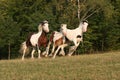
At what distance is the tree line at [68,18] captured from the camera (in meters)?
45.3

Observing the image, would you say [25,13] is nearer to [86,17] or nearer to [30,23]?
[30,23]

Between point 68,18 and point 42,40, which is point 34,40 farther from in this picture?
point 68,18

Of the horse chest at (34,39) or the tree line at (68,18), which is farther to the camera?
the tree line at (68,18)

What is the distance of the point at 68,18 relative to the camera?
45.7m

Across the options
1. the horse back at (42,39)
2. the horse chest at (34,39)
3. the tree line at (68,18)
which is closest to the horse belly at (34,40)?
the horse chest at (34,39)

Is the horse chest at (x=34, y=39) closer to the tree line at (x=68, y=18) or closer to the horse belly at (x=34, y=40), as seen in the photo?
the horse belly at (x=34, y=40)

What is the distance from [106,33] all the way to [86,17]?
10.3 ft

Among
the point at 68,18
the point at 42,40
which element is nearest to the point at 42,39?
the point at 42,40

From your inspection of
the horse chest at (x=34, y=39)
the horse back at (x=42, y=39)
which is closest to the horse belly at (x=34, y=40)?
the horse chest at (x=34, y=39)

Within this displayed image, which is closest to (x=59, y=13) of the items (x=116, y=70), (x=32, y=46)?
(x=32, y=46)

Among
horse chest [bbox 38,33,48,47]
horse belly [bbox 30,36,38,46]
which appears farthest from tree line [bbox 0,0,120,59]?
horse chest [bbox 38,33,48,47]

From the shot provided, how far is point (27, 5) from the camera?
49.3m

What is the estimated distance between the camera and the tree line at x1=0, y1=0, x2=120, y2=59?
149ft

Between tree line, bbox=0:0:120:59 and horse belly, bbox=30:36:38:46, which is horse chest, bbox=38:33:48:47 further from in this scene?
tree line, bbox=0:0:120:59
